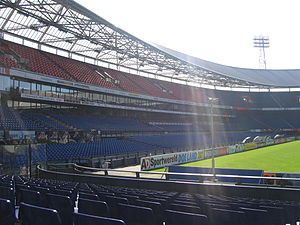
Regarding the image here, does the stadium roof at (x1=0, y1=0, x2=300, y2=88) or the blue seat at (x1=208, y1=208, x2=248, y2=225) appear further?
the stadium roof at (x1=0, y1=0, x2=300, y2=88)

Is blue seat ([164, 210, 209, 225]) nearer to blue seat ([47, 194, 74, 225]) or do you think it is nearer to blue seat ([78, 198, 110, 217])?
blue seat ([78, 198, 110, 217])

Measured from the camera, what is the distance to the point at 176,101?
2276 inches

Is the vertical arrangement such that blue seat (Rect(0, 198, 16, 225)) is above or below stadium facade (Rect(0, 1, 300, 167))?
below

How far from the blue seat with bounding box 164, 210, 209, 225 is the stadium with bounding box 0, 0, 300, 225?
0.06ft

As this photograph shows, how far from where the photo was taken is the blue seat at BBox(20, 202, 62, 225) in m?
3.31

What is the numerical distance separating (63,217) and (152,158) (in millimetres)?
22524

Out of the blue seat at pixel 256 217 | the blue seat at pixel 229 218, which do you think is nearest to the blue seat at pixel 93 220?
the blue seat at pixel 229 218

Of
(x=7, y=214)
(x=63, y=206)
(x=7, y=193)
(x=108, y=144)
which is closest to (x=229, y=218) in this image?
(x=63, y=206)

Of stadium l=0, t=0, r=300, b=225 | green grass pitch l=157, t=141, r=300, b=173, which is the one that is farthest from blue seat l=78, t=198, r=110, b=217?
green grass pitch l=157, t=141, r=300, b=173

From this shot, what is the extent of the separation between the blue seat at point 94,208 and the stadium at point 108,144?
3 centimetres

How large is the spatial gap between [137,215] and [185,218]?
2.54ft

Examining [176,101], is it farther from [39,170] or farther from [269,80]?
[39,170]

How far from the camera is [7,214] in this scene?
3932 mm

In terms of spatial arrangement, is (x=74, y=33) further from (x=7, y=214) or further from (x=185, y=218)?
(x=185, y=218)
